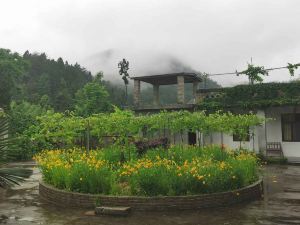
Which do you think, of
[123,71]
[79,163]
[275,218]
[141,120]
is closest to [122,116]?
[141,120]

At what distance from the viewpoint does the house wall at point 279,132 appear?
23.3 m

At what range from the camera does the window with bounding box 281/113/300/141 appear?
76.7 feet

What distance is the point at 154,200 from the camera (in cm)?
999

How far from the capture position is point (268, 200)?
1123 cm

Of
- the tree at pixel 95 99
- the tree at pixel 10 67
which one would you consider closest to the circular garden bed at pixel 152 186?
the tree at pixel 95 99

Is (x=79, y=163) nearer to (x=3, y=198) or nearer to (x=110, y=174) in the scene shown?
(x=110, y=174)

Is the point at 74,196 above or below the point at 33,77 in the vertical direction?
below

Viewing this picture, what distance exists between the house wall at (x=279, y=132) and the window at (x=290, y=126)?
0.22m

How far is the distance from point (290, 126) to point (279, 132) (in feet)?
2.29

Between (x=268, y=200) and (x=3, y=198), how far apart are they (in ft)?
25.1

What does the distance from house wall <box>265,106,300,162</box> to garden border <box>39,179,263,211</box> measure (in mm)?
13085

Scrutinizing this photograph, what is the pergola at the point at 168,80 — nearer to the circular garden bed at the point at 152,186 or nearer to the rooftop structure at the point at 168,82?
the rooftop structure at the point at 168,82

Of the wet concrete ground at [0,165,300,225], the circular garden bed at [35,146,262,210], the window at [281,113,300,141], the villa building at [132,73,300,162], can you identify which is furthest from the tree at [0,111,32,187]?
the window at [281,113,300,141]

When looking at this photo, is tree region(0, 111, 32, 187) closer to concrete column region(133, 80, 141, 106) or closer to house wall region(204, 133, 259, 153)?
house wall region(204, 133, 259, 153)
